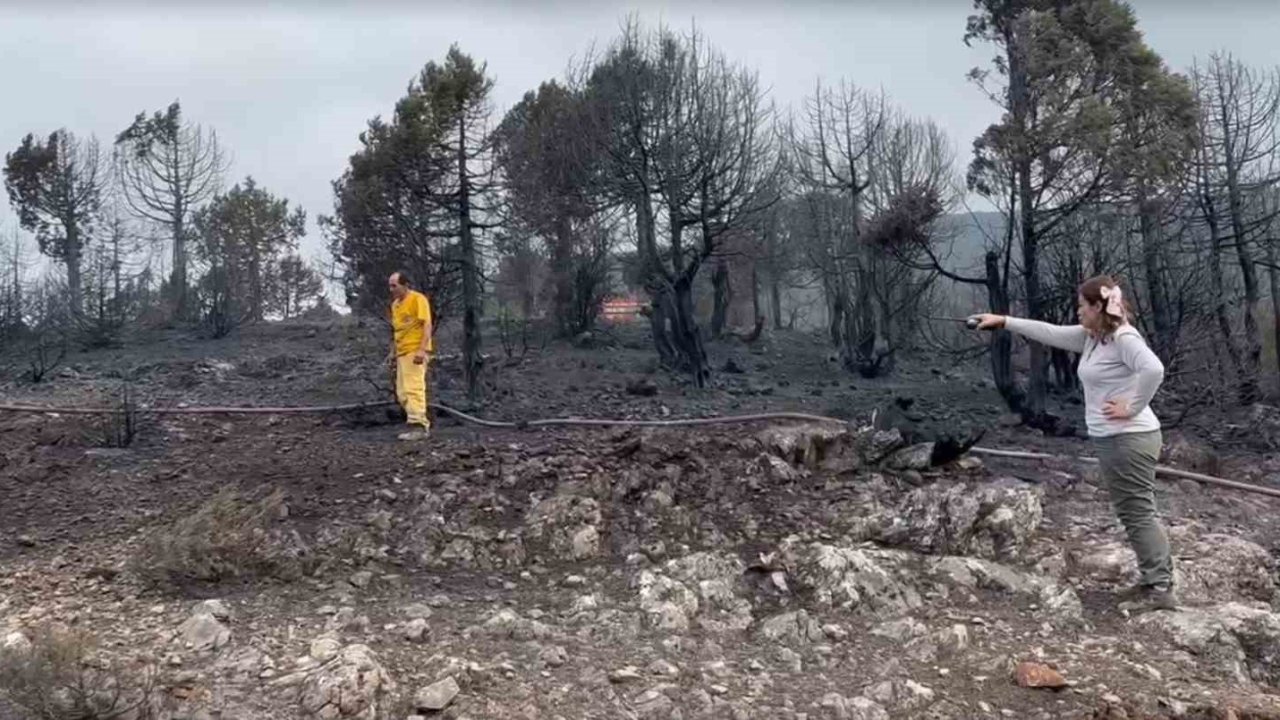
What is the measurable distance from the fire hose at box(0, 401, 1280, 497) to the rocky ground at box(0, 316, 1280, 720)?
0.13 metres

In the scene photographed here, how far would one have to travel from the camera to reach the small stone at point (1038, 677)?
4.26 m

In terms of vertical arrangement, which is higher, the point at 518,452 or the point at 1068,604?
the point at 518,452

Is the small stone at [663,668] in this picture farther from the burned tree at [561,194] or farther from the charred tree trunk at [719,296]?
the charred tree trunk at [719,296]

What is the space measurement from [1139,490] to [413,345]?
5011mm

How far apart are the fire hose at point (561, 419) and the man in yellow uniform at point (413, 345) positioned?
0.60m

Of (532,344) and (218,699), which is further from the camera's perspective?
(532,344)

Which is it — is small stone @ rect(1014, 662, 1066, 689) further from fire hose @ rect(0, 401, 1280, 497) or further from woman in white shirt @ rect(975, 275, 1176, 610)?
fire hose @ rect(0, 401, 1280, 497)

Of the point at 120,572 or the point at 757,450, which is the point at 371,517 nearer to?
the point at 120,572

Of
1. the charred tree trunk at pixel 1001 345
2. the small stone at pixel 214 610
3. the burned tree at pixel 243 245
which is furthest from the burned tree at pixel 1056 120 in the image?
the burned tree at pixel 243 245

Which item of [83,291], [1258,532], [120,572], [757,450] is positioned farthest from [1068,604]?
[83,291]

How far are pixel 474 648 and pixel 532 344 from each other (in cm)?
976

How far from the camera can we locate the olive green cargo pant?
4.81 meters

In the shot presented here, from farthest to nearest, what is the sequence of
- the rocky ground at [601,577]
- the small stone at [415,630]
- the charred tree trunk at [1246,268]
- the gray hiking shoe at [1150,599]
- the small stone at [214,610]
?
1. the charred tree trunk at [1246,268]
2. the gray hiking shoe at [1150,599]
3. the small stone at [214,610]
4. the small stone at [415,630]
5. the rocky ground at [601,577]

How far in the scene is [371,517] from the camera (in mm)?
5930
